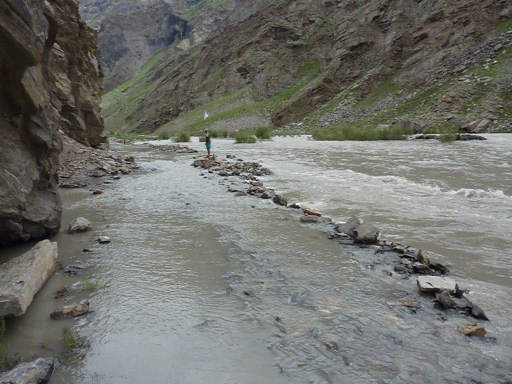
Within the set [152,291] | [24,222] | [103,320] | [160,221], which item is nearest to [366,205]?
[160,221]

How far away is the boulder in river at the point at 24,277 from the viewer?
331 cm

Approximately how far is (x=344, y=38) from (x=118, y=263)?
201ft

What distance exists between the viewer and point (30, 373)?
259 centimetres

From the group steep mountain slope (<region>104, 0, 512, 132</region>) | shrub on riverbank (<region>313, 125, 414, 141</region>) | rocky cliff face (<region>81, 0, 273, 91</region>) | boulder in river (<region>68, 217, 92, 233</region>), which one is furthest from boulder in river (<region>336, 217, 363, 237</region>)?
rocky cliff face (<region>81, 0, 273, 91</region>)

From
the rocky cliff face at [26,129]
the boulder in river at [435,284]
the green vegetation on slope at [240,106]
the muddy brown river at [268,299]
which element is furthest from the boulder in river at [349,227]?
the green vegetation on slope at [240,106]

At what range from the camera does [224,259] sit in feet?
17.3

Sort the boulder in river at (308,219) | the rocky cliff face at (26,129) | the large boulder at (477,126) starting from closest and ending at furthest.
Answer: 1. the rocky cliff face at (26,129)
2. the boulder in river at (308,219)
3. the large boulder at (477,126)

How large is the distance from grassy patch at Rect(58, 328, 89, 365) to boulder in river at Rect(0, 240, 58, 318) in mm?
605

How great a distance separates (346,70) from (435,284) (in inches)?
2154

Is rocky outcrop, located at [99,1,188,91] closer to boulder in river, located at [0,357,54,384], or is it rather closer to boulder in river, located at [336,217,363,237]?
boulder in river, located at [336,217,363,237]

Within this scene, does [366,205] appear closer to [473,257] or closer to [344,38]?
[473,257]

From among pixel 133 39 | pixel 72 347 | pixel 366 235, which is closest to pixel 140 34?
pixel 133 39

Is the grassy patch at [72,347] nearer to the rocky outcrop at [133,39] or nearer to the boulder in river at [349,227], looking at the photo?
the boulder in river at [349,227]

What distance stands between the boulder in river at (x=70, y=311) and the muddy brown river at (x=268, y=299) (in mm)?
87
